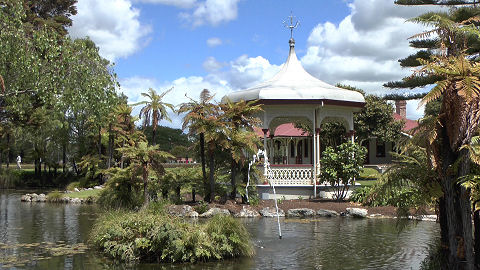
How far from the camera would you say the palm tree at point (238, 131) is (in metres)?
18.1

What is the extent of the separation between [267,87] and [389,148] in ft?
80.4

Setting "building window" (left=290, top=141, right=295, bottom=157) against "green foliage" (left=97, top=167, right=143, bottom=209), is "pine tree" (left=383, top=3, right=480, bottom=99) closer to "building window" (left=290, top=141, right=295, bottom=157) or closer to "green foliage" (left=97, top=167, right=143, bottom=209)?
"green foliage" (left=97, top=167, right=143, bottom=209)

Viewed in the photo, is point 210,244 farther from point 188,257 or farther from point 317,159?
point 317,159

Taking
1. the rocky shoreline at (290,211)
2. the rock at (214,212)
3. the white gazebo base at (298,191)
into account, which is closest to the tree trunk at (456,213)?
the rocky shoreline at (290,211)

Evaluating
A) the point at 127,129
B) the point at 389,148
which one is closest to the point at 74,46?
the point at 127,129

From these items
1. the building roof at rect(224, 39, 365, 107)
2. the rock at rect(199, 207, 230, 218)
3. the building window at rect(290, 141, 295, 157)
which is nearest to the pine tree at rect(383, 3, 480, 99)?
the building roof at rect(224, 39, 365, 107)

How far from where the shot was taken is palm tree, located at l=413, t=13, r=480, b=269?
708cm

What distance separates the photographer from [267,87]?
885 inches

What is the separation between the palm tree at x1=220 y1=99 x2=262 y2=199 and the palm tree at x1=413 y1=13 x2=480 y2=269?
422 inches

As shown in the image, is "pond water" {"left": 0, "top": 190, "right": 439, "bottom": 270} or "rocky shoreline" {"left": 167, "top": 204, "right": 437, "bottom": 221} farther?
Answer: "rocky shoreline" {"left": 167, "top": 204, "right": 437, "bottom": 221}

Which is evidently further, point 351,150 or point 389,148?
point 389,148

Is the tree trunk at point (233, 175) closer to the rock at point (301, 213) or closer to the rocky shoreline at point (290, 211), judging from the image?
the rocky shoreline at point (290, 211)

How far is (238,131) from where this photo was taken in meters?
18.7

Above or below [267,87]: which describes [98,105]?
below
